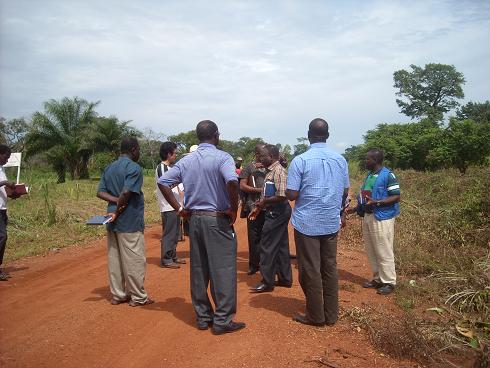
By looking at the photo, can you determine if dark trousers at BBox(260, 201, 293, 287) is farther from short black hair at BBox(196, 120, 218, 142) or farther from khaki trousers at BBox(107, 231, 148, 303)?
short black hair at BBox(196, 120, 218, 142)

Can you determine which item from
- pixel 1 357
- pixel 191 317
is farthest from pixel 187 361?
pixel 1 357

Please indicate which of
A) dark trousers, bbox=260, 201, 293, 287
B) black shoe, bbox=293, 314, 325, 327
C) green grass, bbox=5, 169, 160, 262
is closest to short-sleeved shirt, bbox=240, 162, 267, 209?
dark trousers, bbox=260, 201, 293, 287

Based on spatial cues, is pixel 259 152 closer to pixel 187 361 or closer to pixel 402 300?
pixel 402 300

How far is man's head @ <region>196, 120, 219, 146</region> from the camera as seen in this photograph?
422 cm

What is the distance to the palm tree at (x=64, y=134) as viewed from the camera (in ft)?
81.4

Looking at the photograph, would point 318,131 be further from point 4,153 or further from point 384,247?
point 4,153

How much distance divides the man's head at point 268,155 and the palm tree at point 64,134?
70.3ft

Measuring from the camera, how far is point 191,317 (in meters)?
4.57

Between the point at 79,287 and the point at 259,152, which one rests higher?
the point at 259,152

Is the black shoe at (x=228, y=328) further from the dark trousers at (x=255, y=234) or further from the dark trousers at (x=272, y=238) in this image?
the dark trousers at (x=255, y=234)

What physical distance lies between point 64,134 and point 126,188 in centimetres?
2263

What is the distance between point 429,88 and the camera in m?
44.0

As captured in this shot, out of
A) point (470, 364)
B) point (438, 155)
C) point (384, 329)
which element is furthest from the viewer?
point (438, 155)

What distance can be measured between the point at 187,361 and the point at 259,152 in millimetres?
3154
